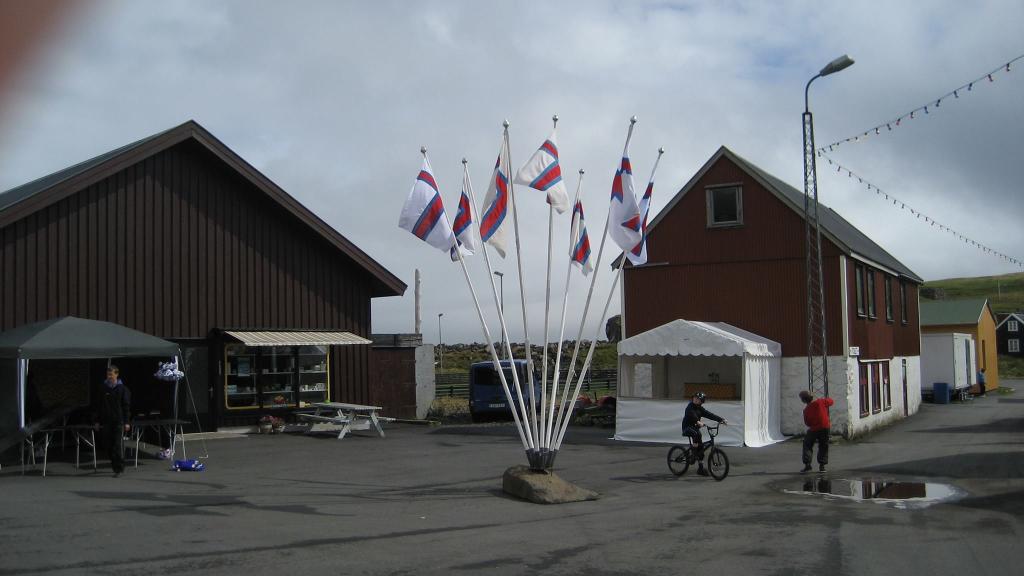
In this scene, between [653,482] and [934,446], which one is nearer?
[653,482]

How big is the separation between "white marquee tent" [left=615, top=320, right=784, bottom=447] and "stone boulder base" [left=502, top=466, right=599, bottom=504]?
8781 millimetres

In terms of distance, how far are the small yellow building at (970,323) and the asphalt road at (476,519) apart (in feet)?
109

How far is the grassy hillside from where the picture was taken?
130387 mm

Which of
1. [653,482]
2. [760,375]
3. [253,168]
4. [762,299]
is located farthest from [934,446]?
[253,168]

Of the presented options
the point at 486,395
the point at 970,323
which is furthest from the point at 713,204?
the point at 970,323

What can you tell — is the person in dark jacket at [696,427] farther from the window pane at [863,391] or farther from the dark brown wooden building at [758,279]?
the window pane at [863,391]

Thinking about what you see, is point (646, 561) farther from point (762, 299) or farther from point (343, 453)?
point (762, 299)

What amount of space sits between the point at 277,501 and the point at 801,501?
24.2 feet

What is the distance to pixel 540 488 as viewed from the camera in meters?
12.9

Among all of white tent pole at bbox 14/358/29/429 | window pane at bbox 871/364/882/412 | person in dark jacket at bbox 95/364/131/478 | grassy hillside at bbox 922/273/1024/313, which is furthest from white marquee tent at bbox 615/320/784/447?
grassy hillside at bbox 922/273/1024/313

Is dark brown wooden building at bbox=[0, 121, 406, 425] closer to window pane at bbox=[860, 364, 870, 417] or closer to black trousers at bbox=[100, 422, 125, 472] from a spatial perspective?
black trousers at bbox=[100, 422, 125, 472]

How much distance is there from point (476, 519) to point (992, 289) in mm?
156915

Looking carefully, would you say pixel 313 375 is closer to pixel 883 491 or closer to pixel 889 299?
pixel 883 491

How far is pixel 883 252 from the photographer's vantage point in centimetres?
3406
